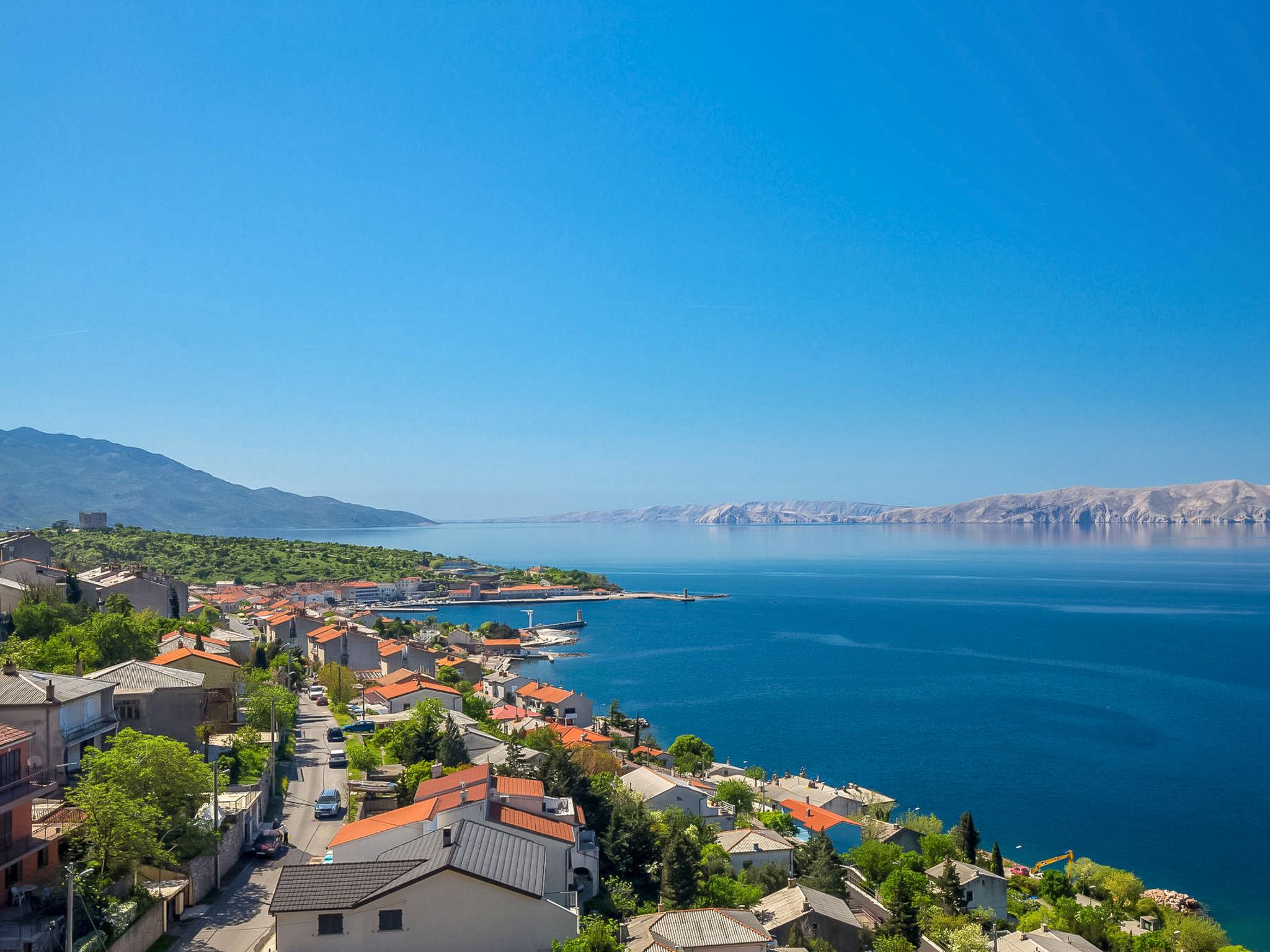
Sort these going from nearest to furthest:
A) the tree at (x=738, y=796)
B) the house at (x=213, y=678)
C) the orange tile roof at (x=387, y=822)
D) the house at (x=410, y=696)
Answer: the orange tile roof at (x=387, y=822), the house at (x=213, y=678), the tree at (x=738, y=796), the house at (x=410, y=696)

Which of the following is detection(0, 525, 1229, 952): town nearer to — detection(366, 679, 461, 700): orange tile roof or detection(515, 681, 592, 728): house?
detection(366, 679, 461, 700): orange tile roof

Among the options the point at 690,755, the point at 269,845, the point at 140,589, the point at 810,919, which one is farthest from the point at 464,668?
the point at 810,919

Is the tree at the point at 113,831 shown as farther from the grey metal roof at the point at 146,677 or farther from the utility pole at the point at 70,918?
the grey metal roof at the point at 146,677

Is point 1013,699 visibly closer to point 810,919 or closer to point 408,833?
point 810,919

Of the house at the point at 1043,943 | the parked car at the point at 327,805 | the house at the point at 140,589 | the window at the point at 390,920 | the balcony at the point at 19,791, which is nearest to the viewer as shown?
the balcony at the point at 19,791

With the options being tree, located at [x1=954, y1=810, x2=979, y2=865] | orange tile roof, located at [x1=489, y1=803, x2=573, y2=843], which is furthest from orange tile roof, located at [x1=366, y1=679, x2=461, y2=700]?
tree, located at [x1=954, y1=810, x2=979, y2=865]

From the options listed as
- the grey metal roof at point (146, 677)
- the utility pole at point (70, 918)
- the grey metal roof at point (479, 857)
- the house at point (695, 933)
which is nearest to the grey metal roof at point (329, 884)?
the grey metal roof at point (479, 857)
